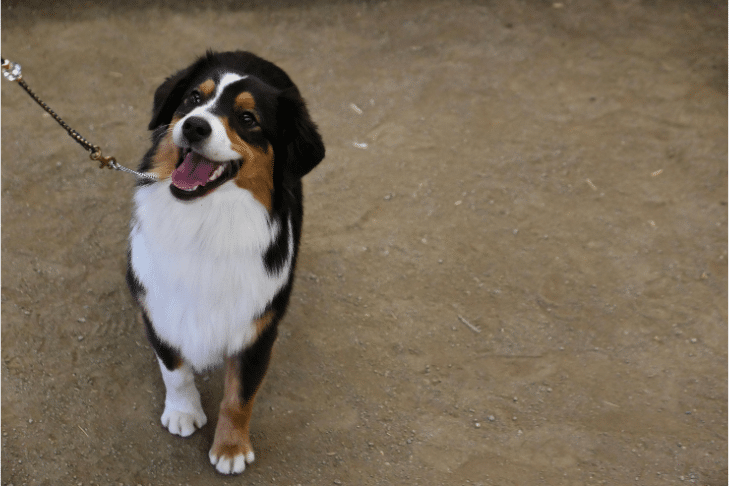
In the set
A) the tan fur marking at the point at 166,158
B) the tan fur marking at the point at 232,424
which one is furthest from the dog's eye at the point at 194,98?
the tan fur marking at the point at 232,424

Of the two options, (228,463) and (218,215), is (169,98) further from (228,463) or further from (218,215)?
(228,463)

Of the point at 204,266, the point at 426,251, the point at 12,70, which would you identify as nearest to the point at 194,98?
the point at 204,266

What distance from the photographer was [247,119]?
2.20 m

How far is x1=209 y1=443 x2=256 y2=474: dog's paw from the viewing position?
2.66m

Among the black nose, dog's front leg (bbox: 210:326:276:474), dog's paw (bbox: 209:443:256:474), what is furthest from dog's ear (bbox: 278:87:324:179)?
dog's paw (bbox: 209:443:256:474)

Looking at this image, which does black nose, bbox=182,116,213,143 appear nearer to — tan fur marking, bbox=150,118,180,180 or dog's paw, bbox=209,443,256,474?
tan fur marking, bbox=150,118,180,180

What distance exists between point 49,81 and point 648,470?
159 inches

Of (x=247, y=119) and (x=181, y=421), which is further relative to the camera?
(x=181, y=421)

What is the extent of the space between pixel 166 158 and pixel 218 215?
0.87ft

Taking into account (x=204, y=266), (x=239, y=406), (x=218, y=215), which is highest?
(x=218, y=215)

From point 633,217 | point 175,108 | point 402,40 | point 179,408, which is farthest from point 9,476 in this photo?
point 402,40

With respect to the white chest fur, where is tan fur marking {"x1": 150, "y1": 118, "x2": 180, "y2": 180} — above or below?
above

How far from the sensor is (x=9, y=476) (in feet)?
8.52

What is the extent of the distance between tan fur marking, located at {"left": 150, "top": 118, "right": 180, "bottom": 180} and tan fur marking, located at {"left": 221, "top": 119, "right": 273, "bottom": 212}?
219mm
